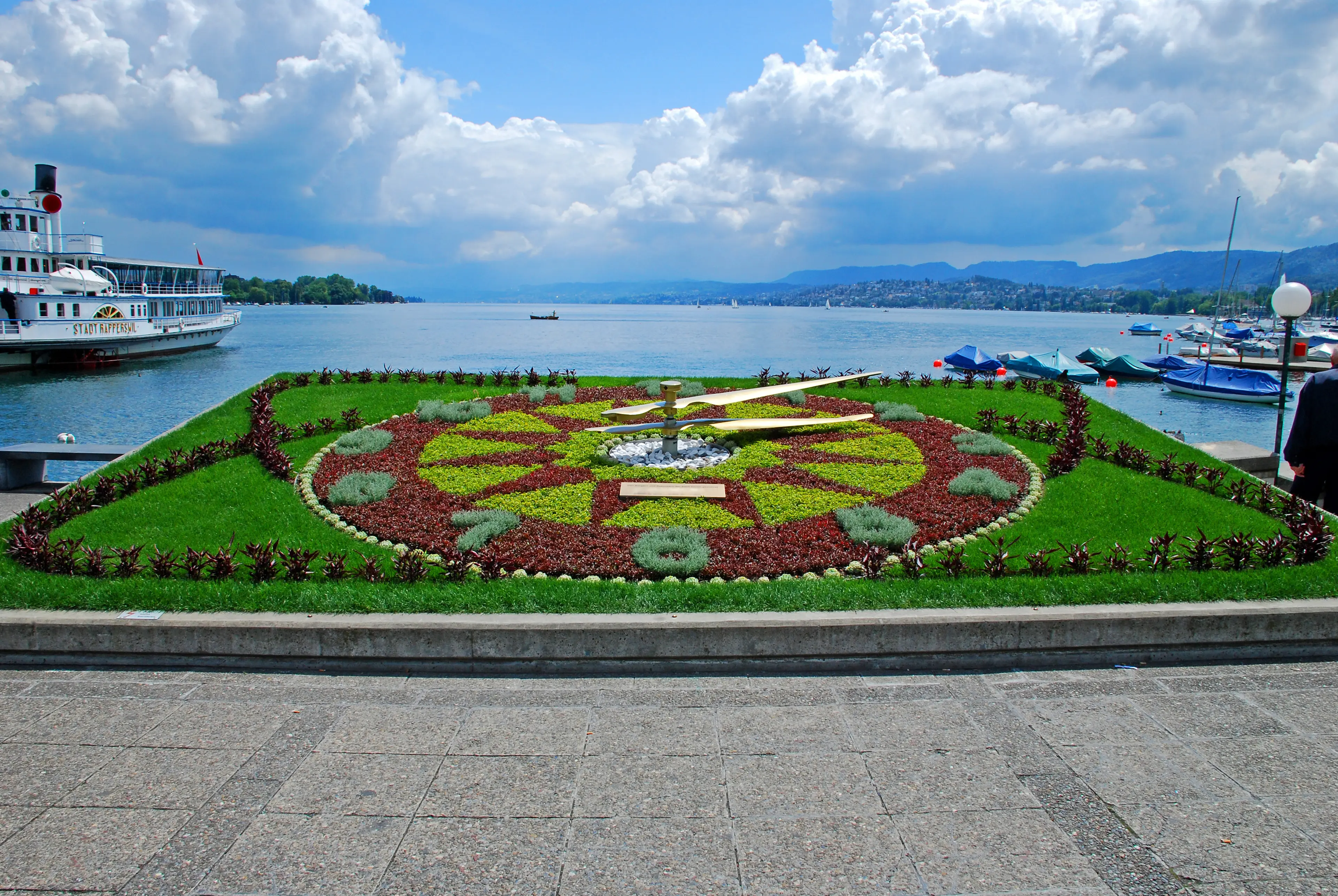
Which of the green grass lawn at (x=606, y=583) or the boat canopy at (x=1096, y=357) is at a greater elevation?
the boat canopy at (x=1096, y=357)

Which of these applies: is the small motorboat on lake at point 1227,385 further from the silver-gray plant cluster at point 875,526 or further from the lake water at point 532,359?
the silver-gray plant cluster at point 875,526

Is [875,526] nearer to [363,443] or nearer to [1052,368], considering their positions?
[363,443]

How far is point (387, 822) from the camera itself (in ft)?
14.5

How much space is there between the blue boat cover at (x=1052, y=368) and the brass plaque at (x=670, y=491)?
46.3 meters

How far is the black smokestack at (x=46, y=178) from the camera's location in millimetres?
54812

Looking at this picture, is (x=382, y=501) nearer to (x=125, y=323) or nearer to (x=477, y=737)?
(x=477, y=737)

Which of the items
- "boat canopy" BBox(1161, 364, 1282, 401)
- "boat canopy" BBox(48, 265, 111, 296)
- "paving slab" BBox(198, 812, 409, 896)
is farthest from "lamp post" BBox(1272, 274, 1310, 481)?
"boat canopy" BBox(48, 265, 111, 296)

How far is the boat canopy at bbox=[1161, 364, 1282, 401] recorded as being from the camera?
46.1 m

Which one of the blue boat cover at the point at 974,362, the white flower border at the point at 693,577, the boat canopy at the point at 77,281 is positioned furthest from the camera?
the boat canopy at the point at 77,281

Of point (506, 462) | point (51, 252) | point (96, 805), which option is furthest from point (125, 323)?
point (96, 805)

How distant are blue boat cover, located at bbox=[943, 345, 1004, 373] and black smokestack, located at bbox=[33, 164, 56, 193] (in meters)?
62.7

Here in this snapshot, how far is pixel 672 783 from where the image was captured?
4789 millimetres

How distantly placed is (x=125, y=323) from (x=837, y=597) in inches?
2539

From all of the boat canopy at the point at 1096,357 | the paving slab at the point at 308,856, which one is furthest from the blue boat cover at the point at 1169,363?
the paving slab at the point at 308,856
